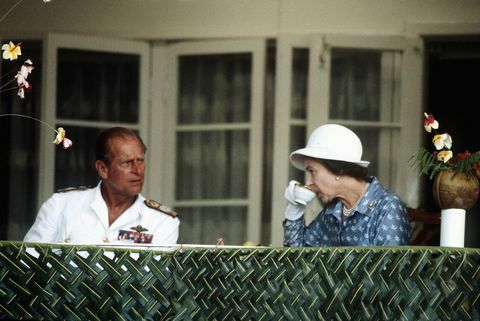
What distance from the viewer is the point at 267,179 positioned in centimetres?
683

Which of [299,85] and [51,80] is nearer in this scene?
[51,80]

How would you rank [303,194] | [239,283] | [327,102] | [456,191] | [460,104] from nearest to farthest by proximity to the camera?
1. [239,283]
2. [456,191]
3. [303,194]
4. [327,102]
5. [460,104]

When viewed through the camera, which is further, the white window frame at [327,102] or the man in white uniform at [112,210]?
the white window frame at [327,102]

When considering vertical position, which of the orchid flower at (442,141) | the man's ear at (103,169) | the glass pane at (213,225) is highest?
the orchid flower at (442,141)

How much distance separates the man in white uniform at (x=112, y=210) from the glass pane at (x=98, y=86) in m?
1.42

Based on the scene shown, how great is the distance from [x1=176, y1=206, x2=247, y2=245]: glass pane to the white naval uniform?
155 cm

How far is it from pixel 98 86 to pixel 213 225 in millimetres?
968

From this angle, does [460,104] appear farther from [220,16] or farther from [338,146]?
[338,146]

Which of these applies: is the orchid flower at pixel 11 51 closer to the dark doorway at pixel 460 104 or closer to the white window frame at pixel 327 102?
the white window frame at pixel 327 102

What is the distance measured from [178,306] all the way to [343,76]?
3603mm

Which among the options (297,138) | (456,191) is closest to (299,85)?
(297,138)

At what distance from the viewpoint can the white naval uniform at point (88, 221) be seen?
16.5 feet

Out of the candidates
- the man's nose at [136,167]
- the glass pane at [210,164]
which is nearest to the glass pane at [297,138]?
the glass pane at [210,164]

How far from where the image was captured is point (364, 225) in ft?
14.5
